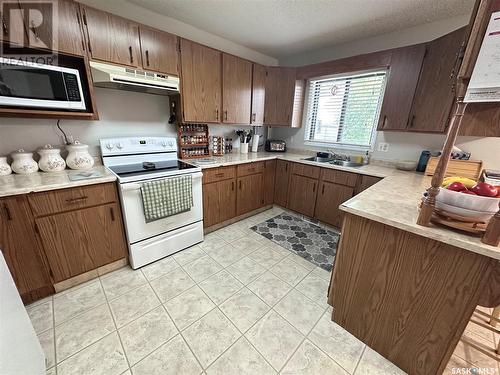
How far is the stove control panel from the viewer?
1987mm

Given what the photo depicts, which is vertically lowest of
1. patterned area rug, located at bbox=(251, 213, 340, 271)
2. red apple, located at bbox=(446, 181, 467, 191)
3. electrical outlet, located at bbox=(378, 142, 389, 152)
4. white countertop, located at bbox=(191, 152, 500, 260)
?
patterned area rug, located at bbox=(251, 213, 340, 271)

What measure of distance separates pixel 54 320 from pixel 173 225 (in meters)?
1.03

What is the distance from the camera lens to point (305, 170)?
108 inches

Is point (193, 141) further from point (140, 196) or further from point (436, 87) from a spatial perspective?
point (436, 87)

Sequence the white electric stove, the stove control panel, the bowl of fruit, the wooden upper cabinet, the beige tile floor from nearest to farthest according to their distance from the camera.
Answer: the bowl of fruit
the beige tile floor
the white electric stove
the stove control panel
the wooden upper cabinet

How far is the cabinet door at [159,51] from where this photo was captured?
1.86m

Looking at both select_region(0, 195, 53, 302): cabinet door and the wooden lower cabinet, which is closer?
select_region(0, 195, 53, 302): cabinet door

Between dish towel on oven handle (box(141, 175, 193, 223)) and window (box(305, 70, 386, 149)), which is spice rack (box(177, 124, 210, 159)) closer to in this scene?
dish towel on oven handle (box(141, 175, 193, 223))

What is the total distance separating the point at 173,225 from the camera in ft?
6.75

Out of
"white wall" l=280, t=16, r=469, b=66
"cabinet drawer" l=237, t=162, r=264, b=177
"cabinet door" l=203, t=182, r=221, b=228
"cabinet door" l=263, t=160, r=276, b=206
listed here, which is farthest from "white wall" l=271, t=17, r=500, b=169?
"cabinet door" l=203, t=182, r=221, b=228

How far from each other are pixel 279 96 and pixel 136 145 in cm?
213

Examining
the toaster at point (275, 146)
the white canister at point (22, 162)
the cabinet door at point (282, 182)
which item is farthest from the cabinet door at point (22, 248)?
the toaster at point (275, 146)

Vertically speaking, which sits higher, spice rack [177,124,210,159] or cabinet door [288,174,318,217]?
spice rack [177,124,210,159]

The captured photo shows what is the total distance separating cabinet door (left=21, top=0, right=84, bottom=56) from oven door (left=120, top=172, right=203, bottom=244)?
1.10m
